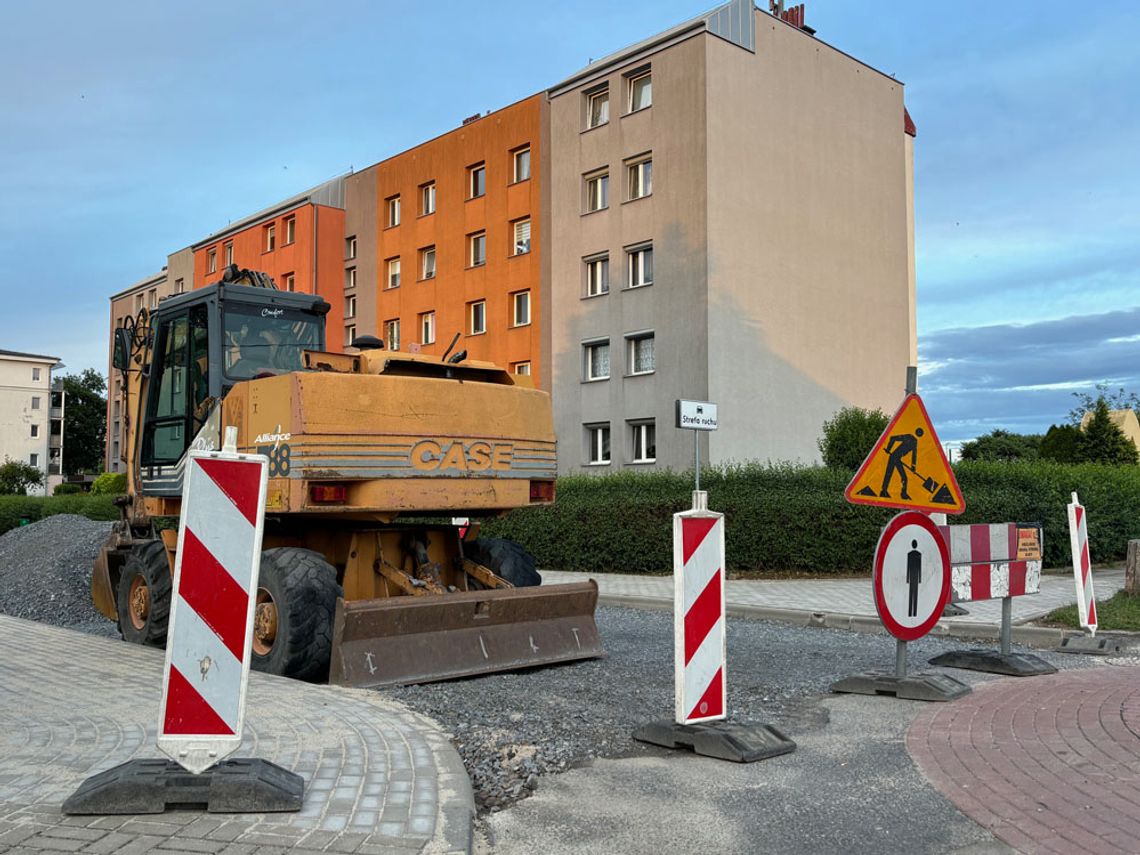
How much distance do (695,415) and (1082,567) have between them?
5.94 metres

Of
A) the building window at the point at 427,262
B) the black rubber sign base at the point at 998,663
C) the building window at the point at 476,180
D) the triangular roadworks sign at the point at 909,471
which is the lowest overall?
the black rubber sign base at the point at 998,663

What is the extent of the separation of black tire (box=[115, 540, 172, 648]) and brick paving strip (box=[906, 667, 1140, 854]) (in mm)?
6360

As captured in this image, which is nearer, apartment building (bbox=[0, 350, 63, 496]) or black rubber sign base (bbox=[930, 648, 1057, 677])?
black rubber sign base (bbox=[930, 648, 1057, 677])

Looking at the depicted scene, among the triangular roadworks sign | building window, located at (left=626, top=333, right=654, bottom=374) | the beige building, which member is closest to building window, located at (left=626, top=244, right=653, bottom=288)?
the beige building

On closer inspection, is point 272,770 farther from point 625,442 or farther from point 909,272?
point 909,272

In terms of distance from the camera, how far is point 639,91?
1235 inches

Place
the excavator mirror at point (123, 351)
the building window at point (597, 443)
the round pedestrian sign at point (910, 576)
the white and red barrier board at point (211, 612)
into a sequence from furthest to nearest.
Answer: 1. the building window at point (597, 443)
2. the excavator mirror at point (123, 351)
3. the round pedestrian sign at point (910, 576)
4. the white and red barrier board at point (211, 612)

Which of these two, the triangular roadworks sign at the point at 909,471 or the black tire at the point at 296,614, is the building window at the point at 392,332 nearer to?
the black tire at the point at 296,614

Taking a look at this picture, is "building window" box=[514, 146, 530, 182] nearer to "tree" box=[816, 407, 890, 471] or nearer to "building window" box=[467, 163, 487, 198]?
"building window" box=[467, 163, 487, 198]

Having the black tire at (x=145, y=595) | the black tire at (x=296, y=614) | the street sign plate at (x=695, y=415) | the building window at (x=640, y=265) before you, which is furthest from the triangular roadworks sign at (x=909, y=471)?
the building window at (x=640, y=265)

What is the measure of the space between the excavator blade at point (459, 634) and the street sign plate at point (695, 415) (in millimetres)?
6050

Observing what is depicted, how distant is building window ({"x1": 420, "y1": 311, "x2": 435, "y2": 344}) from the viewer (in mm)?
38562

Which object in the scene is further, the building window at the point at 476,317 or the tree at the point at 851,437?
the building window at the point at 476,317

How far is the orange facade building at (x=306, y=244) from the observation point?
142ft
